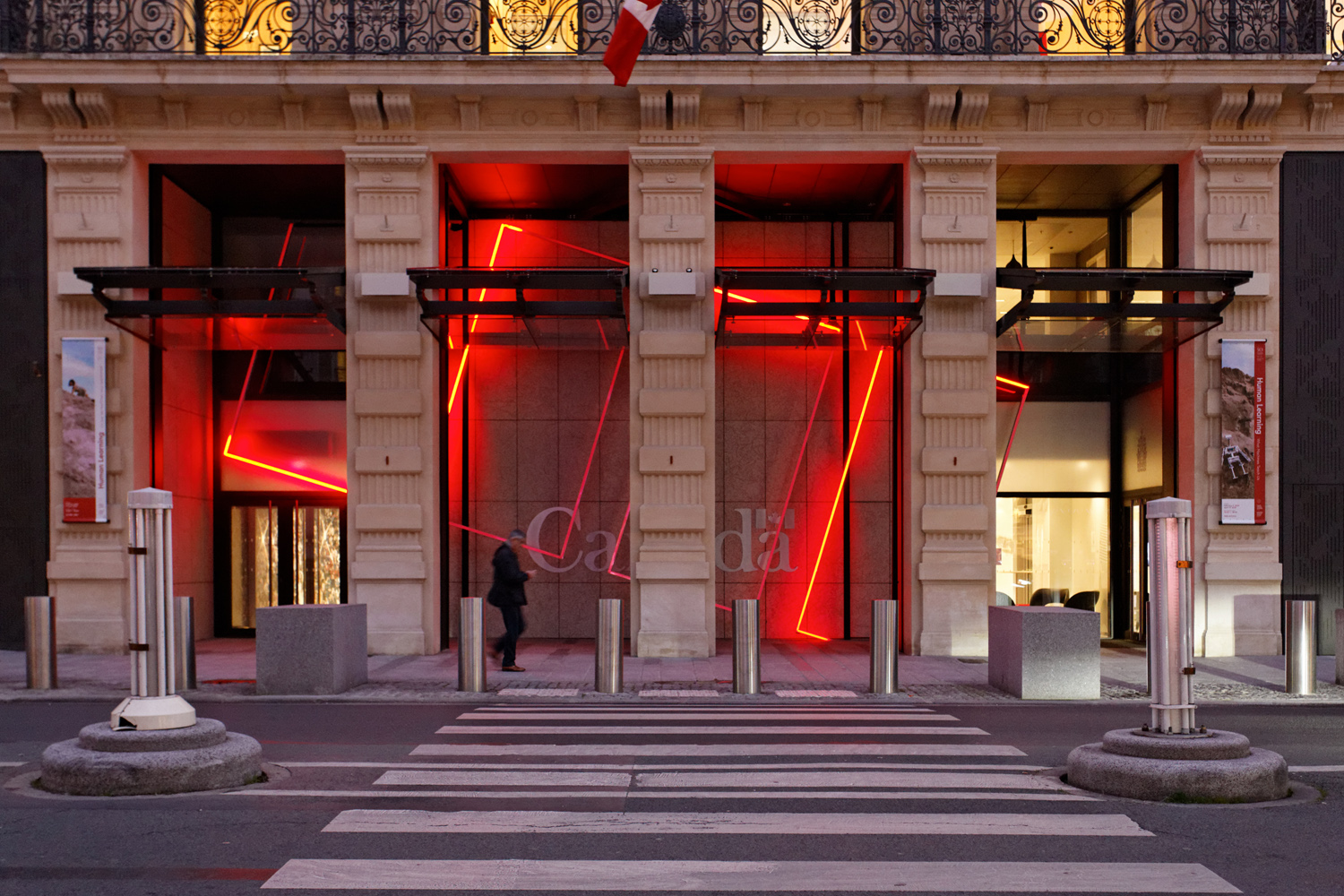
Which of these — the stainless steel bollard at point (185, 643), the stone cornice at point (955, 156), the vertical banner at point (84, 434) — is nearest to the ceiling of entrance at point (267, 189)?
the vertical banner at point (84, 434)

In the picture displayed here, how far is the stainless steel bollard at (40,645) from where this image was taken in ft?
42.1

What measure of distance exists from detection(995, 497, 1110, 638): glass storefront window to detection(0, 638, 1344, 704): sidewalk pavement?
2.01 m

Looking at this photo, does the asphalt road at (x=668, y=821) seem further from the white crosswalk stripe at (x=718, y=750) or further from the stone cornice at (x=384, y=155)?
the stone cornice at (x=384, y=155)

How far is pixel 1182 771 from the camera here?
7551 millimetres

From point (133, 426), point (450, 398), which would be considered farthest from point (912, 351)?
point (133, 426)

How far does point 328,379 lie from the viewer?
64.6 ft

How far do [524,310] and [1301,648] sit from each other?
10.3 m

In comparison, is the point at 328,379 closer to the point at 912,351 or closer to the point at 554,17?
the point at 554,17

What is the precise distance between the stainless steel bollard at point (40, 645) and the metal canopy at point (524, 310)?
20.1 feet

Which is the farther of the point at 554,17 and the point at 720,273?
the point at 554,17

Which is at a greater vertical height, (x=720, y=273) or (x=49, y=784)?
(x=720, y=273)

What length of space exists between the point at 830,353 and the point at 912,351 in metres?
2.75

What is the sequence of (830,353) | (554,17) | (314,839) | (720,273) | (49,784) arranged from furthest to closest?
1. (830,353)
2. (554,17)
3. (720,273)
4. (49,784)
5. (314,839)

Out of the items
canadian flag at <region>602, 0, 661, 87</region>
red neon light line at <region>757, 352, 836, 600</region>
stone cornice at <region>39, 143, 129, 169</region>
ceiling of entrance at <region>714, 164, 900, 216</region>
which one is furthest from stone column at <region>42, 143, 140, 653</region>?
red neon light line at <region>757, 352, 836, 600</region>
